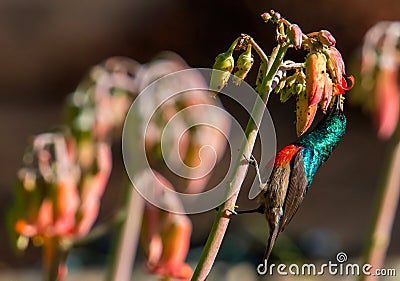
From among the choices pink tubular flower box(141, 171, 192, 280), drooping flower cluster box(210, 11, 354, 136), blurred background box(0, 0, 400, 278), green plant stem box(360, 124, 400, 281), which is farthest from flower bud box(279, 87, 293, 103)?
blurred background box(0, 0, 400, 278)

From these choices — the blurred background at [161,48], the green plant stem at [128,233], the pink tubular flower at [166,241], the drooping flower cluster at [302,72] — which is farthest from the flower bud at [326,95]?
the blurred background at [161,48]

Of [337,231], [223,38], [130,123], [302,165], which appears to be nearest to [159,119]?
[130,123]

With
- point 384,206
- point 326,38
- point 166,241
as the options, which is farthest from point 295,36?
point 384,206

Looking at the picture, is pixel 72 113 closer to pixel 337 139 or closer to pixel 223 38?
pixel 337 139

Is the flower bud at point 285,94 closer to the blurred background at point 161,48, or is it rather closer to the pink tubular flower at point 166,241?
the pink tubular flower at point 166,241

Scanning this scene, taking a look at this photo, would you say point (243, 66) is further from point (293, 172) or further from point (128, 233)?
point (128, 233)

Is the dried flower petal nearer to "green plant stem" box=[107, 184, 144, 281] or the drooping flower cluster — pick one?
the drooping flower cluster
